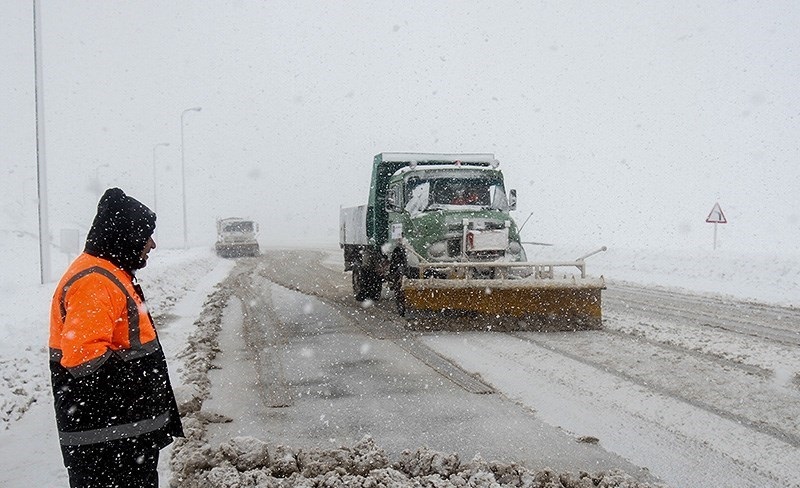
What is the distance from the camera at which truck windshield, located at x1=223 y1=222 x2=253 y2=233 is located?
39.3 meters

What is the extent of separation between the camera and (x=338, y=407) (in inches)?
233

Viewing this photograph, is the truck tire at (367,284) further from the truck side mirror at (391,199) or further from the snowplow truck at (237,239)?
the snowplow truck at (237,239)

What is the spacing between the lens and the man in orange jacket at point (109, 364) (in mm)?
2762

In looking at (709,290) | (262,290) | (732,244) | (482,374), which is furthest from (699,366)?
(732,244)

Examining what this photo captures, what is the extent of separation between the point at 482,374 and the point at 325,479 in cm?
325

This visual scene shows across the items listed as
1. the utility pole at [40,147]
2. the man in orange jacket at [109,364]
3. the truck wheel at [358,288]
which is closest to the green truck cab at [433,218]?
the truck wheel at [358,288]

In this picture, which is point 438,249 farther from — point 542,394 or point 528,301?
point 542,394

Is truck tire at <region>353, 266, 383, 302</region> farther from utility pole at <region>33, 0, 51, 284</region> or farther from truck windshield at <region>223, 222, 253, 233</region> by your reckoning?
truck windshield at <region>223, 222, 253, 233</region>

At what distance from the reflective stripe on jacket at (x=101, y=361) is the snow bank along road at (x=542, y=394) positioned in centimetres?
140

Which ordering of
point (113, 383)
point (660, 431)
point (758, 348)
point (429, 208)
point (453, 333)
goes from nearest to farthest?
point (113, 383)
point (660, 431)
point (758, 348)
point (453, 333)
point (429, 208)

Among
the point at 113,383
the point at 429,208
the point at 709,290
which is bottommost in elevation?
the point at 709,290

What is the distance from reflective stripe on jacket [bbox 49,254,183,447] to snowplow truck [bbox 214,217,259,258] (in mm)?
36068

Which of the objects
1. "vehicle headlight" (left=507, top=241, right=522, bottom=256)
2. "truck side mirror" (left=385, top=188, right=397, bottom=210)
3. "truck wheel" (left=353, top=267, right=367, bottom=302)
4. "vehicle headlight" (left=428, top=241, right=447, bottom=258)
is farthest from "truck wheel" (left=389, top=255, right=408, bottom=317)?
"truck wheel" (left=353, top=267, right=367, bottom=302)

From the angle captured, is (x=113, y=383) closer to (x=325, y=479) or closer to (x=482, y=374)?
(x=325, y=479)
